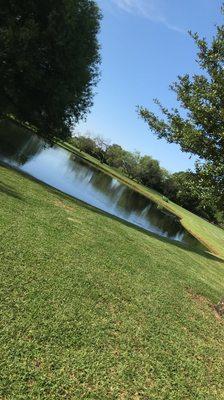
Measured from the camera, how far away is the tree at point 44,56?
72.0 feet

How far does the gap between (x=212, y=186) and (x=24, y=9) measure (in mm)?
16754

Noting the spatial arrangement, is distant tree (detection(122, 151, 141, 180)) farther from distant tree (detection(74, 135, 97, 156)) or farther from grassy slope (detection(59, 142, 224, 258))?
grassy slope (detection(59, 142, 224, 258))

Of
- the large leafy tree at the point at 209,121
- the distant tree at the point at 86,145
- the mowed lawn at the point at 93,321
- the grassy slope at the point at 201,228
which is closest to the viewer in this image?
the mowed lawn at the point at 93,321

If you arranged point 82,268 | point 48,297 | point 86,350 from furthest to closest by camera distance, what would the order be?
point 82,268 → point 48,297 → point 86,350

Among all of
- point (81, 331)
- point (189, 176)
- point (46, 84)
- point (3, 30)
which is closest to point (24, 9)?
point (3, 30)

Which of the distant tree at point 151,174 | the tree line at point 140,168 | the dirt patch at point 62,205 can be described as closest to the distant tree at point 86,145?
the tree line at point 140,168

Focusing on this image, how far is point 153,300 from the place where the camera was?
925 cm

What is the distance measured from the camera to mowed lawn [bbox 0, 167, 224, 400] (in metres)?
5.17

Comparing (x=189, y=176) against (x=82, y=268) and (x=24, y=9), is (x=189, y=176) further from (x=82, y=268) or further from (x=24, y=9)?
(x=24, y=9)

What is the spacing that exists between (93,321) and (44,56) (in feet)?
64.0

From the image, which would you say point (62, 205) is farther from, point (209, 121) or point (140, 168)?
point (140, 168)

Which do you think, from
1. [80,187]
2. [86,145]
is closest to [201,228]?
[80,187]

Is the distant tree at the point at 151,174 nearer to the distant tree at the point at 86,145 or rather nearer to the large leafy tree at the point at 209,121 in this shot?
the distant tree at the point at 86,145

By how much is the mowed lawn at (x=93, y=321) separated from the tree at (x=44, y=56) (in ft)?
39.9
